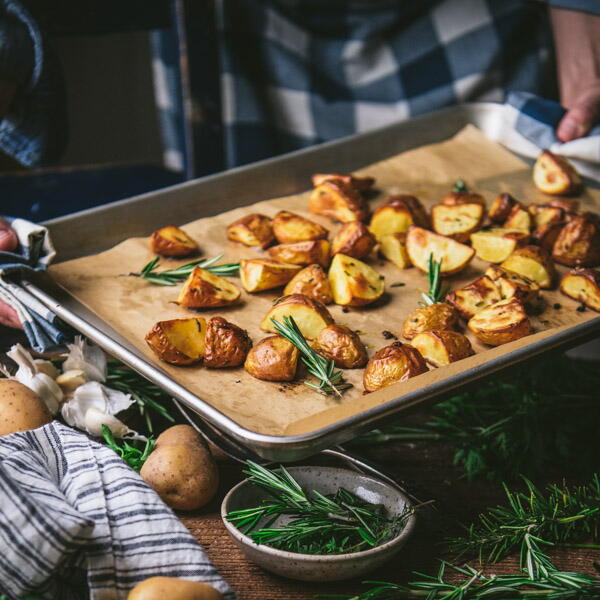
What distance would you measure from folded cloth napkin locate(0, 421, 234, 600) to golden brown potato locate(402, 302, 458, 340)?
23.6 inches

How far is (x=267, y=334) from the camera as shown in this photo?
4.83ft

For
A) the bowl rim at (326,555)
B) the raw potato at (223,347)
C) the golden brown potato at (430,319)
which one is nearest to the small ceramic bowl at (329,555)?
the bowl rim at (326,555)

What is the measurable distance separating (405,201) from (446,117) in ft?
2.29

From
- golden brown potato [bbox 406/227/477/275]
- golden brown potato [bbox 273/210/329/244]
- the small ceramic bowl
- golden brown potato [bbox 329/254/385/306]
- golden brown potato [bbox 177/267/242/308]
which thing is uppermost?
golden brown potato [bbox 177/267/242/308]

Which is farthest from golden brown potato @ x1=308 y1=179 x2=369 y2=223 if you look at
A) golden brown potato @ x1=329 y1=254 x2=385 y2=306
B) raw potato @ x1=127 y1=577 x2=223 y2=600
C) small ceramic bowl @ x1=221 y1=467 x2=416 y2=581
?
raw potato @ x1=127 y1=577 x2=223 y2=600

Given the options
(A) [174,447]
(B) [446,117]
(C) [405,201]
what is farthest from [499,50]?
(A) [174,447]

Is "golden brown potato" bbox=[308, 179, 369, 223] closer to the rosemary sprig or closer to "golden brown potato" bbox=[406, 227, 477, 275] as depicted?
"golden brown potato" bbox=[406, 227, 477, 275]

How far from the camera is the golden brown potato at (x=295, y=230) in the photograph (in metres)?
1.75

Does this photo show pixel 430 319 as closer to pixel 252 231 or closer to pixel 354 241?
pixel 354 241

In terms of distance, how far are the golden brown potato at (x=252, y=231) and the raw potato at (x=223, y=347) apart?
439 mm

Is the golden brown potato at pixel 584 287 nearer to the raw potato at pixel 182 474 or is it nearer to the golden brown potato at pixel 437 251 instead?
the golden brown potato at pixel 437 251

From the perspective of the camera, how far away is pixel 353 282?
1542 millimetres

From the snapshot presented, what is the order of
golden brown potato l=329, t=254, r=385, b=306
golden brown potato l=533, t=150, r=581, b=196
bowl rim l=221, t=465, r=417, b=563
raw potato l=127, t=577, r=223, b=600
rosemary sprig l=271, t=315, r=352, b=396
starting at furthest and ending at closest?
golden brown potato l=533, t=150, r=581, b=196
golden brown potato l=329, t=254, r=385, b=306
rosemary sprig l=271, t=315, r=352, b=396
bowl rim l=221, t=465, r=417, b=563
raw potato l=127, t=577, r=223, b=600

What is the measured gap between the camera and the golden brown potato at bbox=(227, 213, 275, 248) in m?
1.76
